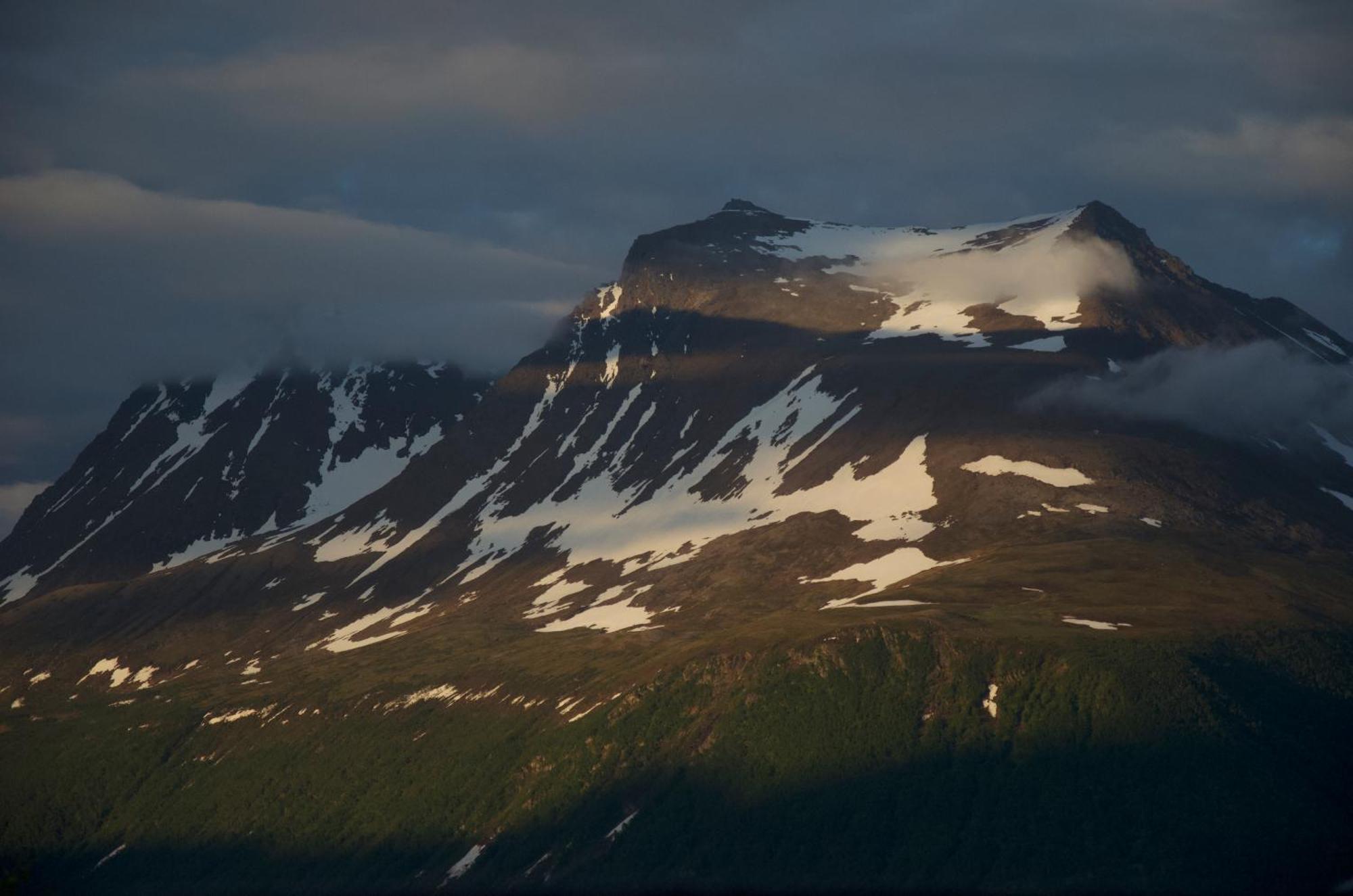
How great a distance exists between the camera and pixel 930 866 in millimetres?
175375

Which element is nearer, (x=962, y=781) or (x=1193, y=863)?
(x=1193, y=863)

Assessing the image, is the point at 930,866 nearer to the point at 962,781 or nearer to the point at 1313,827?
the point at 962,781

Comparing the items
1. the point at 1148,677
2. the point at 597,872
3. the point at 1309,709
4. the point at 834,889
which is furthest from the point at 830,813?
the point at 1309,709

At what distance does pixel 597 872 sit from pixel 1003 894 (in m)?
46.7

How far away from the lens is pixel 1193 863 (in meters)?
166

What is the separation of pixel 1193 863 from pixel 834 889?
33574 mm

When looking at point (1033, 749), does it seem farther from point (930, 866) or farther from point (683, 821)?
point (683, 821)

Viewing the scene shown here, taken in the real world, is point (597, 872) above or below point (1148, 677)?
below

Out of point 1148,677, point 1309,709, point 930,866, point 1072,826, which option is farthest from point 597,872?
point 1309,709

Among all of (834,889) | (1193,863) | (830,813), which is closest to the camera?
(1193,863)

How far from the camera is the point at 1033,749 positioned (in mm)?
191000

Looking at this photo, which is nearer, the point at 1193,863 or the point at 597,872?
the point at 1193,863

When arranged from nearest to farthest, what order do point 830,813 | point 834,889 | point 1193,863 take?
point 1193,863 < point 834,889 < point 830,813

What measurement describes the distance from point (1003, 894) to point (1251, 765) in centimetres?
3113
